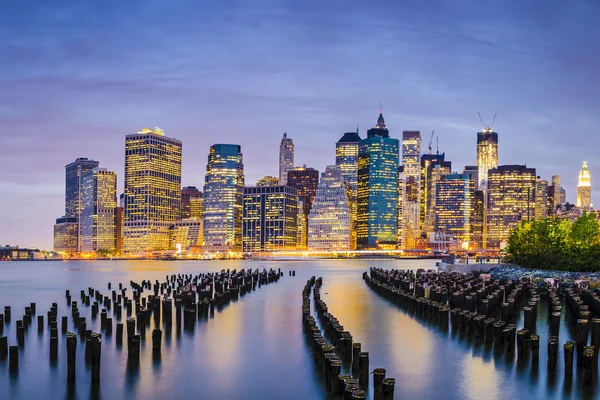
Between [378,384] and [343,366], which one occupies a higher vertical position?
Answer: [378,384]

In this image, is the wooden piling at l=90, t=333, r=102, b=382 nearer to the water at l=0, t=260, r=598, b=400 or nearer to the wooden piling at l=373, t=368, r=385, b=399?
the water at l=0, t=260, r=598, b=400

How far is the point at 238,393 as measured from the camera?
82.2ft

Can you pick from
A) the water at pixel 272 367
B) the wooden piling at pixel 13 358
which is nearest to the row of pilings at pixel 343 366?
the water at pixel 272 367

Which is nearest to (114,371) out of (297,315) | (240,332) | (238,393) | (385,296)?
(238,393)

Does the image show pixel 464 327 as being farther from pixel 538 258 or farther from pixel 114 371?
pixel 538 258

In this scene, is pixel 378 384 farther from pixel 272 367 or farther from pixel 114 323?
pixel 114 323

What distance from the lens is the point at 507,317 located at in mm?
36875

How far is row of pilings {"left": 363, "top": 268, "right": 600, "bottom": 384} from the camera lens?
1043 inches

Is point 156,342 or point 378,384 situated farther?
point 156,342

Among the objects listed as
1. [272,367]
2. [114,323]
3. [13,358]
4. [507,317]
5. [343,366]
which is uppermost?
[507,317]

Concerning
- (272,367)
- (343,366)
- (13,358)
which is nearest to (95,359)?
(13,358)

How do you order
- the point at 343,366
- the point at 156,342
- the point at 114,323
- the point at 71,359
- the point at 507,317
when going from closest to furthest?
the point at 71,359 → the point at 343,366 → the point at 156,342 → the point at 507,317 → the point at 114,323

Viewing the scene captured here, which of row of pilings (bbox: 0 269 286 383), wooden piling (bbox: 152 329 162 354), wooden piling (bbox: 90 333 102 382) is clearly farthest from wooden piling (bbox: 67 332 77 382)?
wooden piling (bbox: 152 329 162 354)

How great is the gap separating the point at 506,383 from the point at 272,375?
8870mm
